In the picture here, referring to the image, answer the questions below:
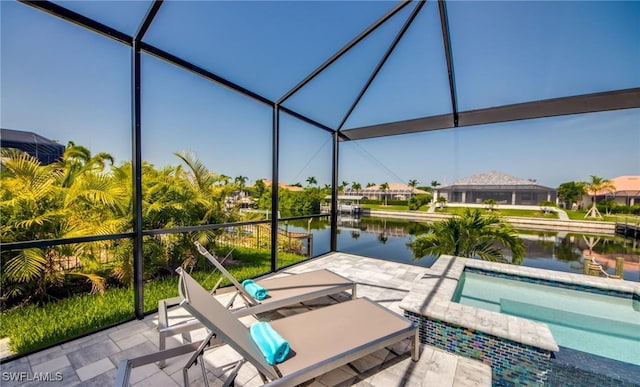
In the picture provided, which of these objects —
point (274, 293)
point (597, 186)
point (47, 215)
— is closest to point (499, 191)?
point (597, 186)

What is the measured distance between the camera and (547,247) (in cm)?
1458

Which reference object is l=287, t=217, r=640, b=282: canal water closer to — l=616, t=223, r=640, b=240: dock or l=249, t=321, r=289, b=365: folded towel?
l=616, t=223, r=640, b=240: dock

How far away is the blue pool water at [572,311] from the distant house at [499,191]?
37.6m

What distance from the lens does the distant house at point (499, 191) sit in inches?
1403

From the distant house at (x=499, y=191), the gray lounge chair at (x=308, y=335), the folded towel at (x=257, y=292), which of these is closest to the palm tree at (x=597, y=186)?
the distant house at (x=499, y=191)

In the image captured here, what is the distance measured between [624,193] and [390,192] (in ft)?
98.0

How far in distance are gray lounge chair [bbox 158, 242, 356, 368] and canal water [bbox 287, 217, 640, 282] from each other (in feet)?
18.2

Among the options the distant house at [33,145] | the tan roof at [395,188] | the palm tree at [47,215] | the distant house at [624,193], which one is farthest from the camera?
the tan roof at [395,188]

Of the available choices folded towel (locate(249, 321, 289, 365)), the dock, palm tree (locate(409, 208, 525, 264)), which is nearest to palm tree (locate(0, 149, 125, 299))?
folded towel (locate(249, 321, 289, 365))

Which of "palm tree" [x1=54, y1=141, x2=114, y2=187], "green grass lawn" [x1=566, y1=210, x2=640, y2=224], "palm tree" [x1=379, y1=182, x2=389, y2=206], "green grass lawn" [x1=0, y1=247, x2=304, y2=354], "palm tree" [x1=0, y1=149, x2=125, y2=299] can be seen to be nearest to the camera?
"green grass lawn" [x1=0, y1=247, x2=304, y2=354]

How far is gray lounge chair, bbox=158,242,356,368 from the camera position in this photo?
2447mm

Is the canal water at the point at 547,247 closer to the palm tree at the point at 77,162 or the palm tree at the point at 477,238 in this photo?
the palm tree at the point at 477,238

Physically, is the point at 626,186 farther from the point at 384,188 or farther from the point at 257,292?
the point at 257,292

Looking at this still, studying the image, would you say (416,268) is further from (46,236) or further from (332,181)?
(46,236)
